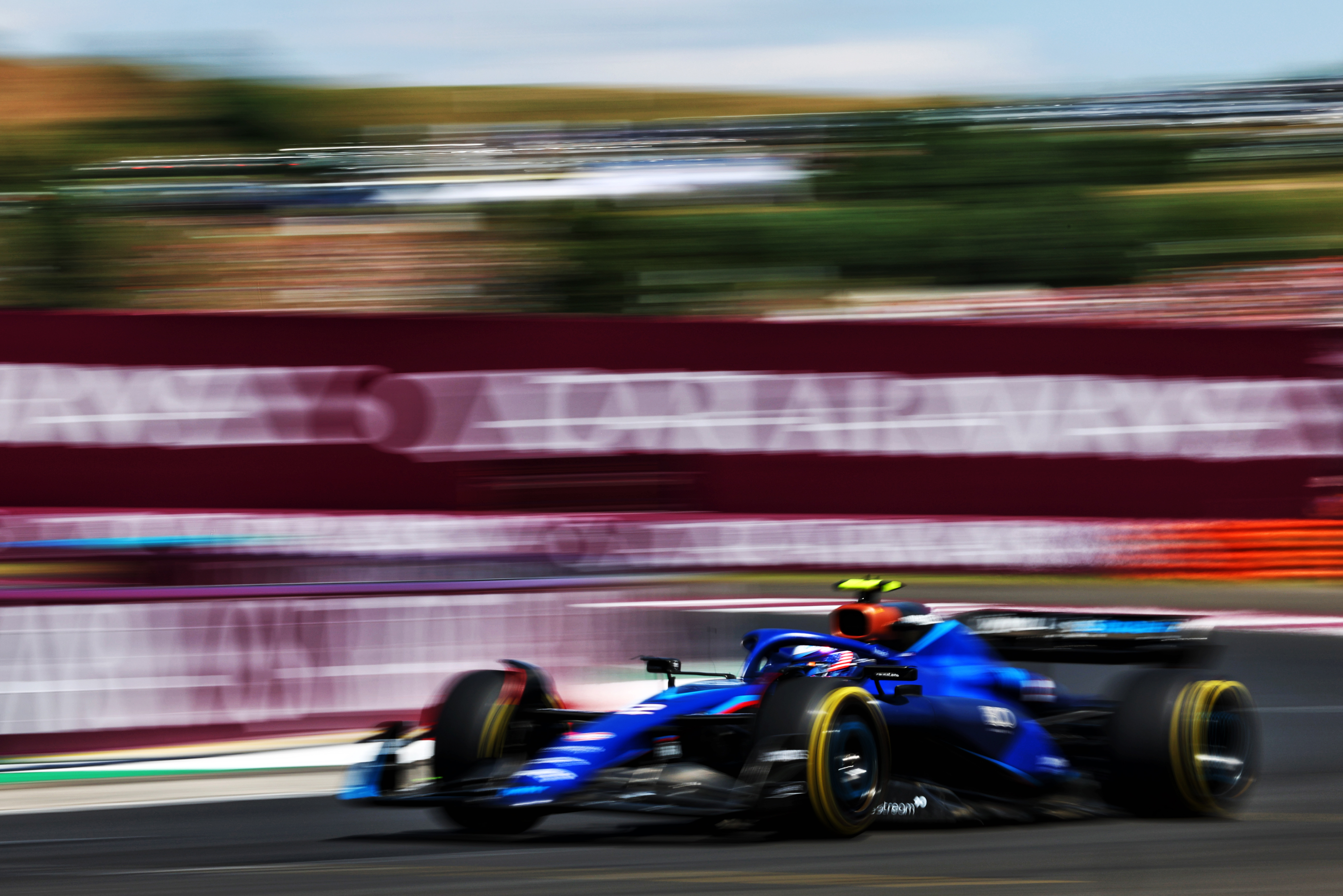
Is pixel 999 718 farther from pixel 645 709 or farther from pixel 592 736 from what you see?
pixel 592 736

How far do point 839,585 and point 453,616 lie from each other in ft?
9.16

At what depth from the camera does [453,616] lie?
25.5ft

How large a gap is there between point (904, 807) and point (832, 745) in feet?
1.88

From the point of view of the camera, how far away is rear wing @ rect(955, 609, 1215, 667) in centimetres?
618

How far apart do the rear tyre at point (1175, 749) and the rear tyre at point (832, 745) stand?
1.11m

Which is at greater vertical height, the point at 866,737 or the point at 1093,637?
the point at 1093,637

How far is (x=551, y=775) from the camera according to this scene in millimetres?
4801

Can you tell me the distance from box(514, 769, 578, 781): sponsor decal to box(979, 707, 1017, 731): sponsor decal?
1.50m

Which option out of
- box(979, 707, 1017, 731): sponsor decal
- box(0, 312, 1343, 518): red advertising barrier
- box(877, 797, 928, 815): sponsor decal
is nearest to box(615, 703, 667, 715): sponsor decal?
box(877, 797, 928, 815): sponsor decal

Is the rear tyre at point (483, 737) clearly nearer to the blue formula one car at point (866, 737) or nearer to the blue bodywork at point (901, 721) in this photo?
the blue formula one car at point (866, 737)

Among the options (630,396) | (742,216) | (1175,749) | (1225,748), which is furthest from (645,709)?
(742,216)

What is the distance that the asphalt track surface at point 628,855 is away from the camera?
14.0 ft

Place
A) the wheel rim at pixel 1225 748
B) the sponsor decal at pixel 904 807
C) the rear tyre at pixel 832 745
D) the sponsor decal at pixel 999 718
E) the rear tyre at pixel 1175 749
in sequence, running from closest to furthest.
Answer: the rear tyre at pixel 832 745 → the sponsor decal at pixel 904 807 → the sponsor decal at pixel 999 718 → the rear tyre at pixel 1175 749 → the wheel rim at pixel 1225 748

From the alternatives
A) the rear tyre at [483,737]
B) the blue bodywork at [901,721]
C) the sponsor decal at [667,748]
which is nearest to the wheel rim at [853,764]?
the blue bodywork at [901,721]
